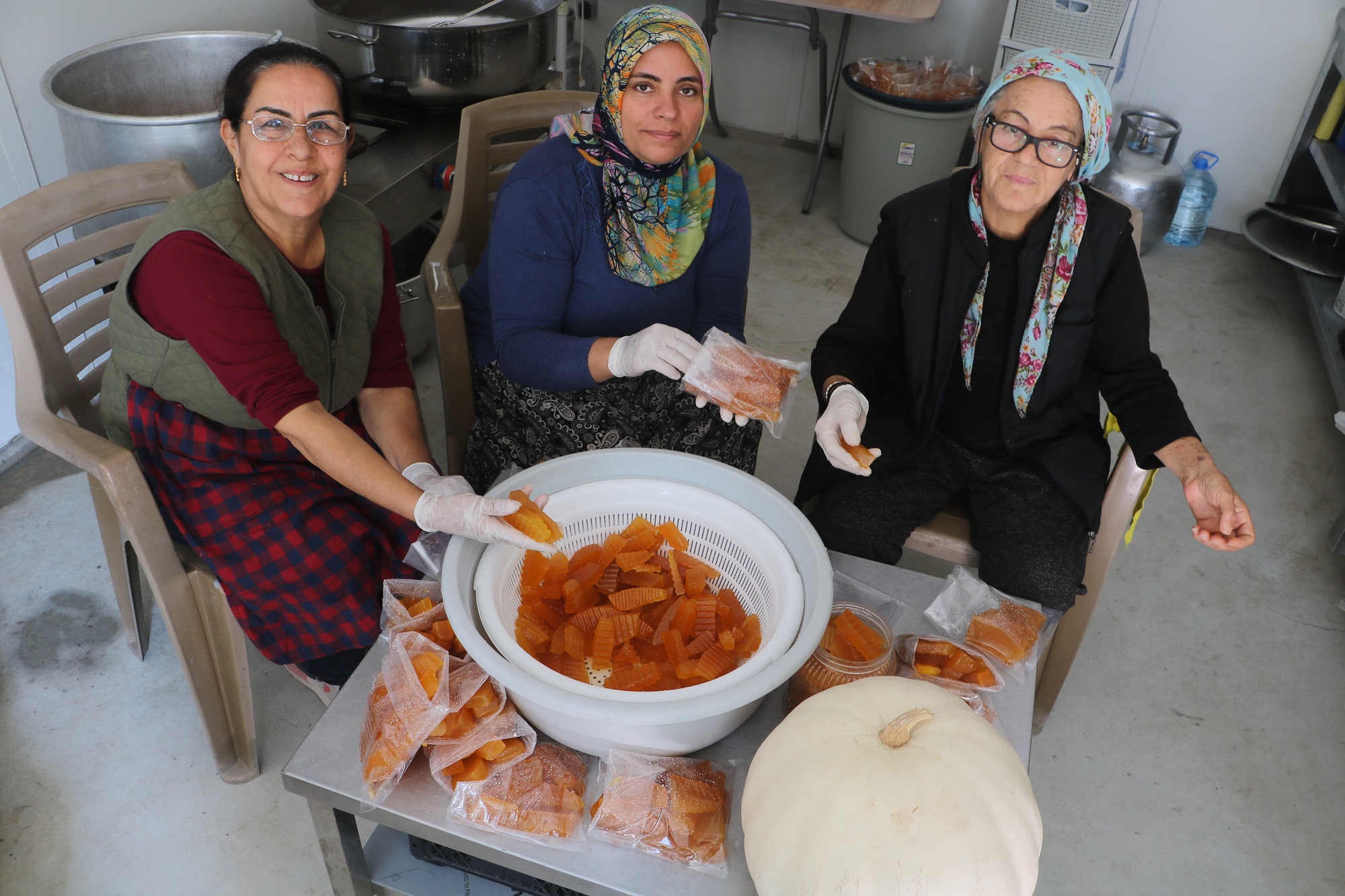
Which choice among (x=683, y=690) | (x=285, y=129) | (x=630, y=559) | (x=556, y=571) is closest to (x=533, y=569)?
(x=556, y=571)

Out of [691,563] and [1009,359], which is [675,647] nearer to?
[691,563]

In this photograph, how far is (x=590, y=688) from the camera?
1.12 m

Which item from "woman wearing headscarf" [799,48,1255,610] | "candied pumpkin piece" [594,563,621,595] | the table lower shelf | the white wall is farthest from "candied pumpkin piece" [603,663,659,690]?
the white wall

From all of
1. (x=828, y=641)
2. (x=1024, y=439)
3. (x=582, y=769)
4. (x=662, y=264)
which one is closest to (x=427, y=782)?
(x=582, y=769)

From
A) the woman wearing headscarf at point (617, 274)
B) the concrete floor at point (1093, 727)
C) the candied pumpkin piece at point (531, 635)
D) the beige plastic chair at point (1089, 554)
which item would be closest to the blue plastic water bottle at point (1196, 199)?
the concrete floor at point (1093, 727)

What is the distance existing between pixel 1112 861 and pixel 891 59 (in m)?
3.28

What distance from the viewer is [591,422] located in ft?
6.63

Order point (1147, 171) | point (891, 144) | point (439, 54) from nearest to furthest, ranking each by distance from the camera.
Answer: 1. point (439, 54)
2. point (891, 144)
3. point (1147, 171)

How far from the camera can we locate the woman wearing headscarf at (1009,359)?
1701 mm

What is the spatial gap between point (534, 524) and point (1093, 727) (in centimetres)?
153

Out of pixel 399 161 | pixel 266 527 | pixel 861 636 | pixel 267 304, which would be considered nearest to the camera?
pixel 861 636

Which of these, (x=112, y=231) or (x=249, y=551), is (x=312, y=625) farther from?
(x=112, y=231)

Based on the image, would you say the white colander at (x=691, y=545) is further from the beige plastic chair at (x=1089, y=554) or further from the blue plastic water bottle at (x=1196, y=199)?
the blue plastic water bottle at (x=1196, y=199)

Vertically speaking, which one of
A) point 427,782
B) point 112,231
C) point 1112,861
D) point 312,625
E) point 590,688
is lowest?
point 1112,861
